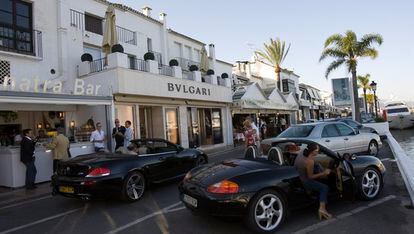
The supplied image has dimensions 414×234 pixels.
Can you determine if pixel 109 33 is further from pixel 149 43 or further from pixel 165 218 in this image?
pixel 165 218

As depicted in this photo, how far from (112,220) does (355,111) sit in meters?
23.2

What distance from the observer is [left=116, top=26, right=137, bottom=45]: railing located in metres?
17.6

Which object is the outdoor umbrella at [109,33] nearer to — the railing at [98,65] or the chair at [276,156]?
the railing at [98,65]

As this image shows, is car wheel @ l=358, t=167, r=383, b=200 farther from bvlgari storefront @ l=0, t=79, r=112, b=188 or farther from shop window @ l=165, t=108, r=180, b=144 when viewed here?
shop window @ l=165, t=108, r=180, b=144

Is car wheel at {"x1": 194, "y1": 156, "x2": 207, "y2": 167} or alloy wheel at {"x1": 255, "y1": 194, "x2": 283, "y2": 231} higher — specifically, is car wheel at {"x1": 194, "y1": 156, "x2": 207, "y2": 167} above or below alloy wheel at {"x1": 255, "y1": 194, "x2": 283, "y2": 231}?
above

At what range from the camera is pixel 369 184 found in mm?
6328

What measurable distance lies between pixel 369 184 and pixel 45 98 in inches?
349

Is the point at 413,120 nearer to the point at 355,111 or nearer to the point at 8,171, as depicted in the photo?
the point at 355,111

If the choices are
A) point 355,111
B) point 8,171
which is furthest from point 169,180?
point 355,111

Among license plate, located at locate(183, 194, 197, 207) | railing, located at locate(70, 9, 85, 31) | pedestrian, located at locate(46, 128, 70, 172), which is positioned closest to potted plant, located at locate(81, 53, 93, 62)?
railing, located at locate(70, 9, 85, 31)

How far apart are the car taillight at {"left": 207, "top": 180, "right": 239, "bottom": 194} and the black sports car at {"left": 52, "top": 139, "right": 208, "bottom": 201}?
2.72 meters

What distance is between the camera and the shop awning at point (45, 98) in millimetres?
9314

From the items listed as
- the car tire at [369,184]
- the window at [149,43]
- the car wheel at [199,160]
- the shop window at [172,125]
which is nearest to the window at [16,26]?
the shop window at [172,125]

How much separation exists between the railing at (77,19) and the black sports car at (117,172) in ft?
30.9
